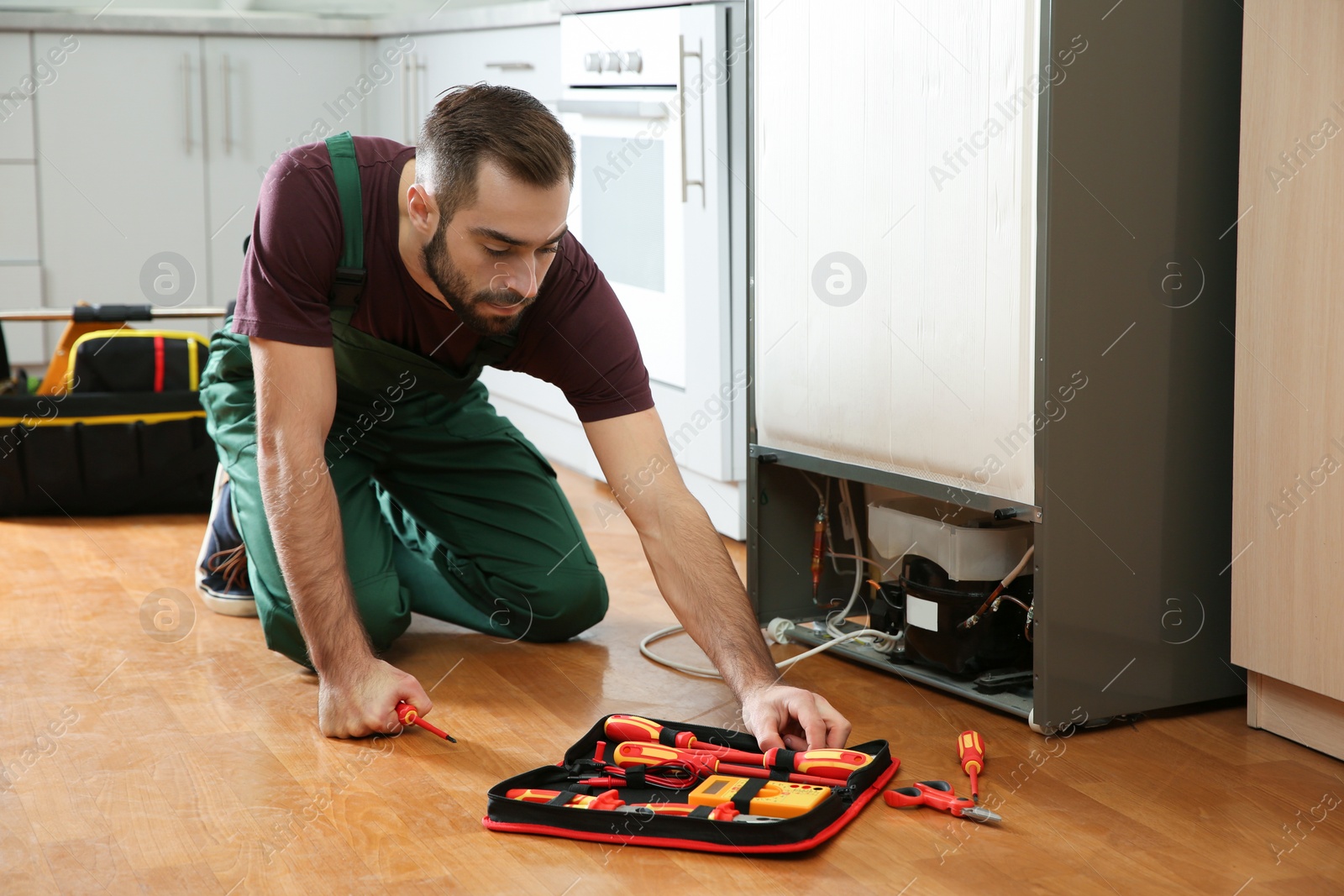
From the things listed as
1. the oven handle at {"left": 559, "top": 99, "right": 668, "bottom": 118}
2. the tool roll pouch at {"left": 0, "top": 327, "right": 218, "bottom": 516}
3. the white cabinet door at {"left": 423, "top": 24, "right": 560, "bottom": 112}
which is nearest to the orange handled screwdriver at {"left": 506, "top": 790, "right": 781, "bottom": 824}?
the oven handle at {"left": 559, "top": 99, "right": 668, "bottom": 118}

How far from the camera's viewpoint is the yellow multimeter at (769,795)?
1.22 metres

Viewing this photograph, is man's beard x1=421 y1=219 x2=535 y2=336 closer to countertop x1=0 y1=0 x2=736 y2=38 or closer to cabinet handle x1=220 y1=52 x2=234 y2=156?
countertop x1=0 y1=0 x2=736 y2=38

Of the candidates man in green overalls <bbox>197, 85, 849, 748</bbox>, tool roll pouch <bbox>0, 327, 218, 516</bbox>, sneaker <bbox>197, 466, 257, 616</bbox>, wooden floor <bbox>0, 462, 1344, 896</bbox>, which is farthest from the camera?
tool roll pouch <bbox>0, 327, 218, 516</bbox>

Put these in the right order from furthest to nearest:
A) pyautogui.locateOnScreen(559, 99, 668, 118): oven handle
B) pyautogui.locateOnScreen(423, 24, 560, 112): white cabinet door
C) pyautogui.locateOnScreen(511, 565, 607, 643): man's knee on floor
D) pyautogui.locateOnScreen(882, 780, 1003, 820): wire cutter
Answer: pyautogui.locateOnScreen(423, 24, 560, 112): white cabinet door < pyautogui.locateOnScreen(559, 99, 668, 118): oven handle < pyautogui.locateOnScreen(511, 565, 607, 643): man's knee on floor < pyautogui.locateOnScreen(882, 780, 1003, 820): wire cutter

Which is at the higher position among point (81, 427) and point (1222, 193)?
point (1222, 193)

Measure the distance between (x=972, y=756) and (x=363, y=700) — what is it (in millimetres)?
645

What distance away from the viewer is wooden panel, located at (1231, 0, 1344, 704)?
1327mm

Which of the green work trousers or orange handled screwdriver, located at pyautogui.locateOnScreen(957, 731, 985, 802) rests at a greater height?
the green work trousers

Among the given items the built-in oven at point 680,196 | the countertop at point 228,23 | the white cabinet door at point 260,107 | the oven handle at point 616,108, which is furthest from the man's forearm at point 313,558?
the white cabinet door at point 260,107

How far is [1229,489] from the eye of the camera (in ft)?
5.02

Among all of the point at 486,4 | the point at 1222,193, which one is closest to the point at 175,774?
the point at 1222,193

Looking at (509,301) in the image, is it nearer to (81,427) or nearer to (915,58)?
(915,58)

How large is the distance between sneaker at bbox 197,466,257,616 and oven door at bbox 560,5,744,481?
793 mm

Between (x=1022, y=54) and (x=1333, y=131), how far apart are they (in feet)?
1.00
